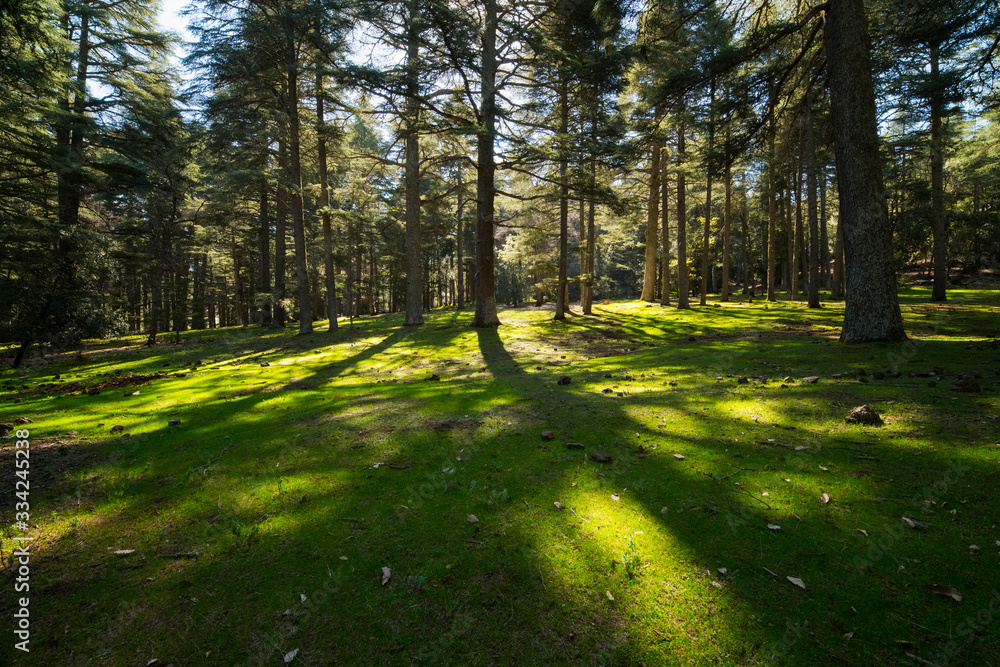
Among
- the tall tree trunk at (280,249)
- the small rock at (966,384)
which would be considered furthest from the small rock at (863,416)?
the tall tree trunk at (280,249)

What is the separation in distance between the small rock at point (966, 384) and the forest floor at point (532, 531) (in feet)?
0.29

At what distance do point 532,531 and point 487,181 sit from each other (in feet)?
47.4

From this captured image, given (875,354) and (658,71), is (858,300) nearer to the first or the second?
(875,354)

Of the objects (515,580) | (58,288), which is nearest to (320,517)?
(515,580)

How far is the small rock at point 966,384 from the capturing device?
4.18 m

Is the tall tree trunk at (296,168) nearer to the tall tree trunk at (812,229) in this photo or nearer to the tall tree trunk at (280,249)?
the tall tree trunk at (280,249)

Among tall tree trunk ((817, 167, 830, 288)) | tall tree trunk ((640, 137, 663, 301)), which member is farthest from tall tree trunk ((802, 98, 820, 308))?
tall tree trunk ((817, 167, 830, 288))

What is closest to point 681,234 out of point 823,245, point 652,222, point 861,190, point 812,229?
point 652,222

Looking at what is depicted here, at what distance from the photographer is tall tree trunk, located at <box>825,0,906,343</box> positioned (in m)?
6.90

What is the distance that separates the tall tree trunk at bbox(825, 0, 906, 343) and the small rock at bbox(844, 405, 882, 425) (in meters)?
4.28

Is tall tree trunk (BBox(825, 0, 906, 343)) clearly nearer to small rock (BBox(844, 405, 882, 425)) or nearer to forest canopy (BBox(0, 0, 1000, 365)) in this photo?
forest canopy (BBox(0, 0, 1000, 365))

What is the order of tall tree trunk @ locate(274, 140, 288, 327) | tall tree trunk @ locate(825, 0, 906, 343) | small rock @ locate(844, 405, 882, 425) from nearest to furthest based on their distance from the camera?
small rock @ locate(844, 405, 882, 425), tall tree trunk @ locate(825, 0, 906, 343), tall tree trunk @ locate(274, 140, 288, 327)

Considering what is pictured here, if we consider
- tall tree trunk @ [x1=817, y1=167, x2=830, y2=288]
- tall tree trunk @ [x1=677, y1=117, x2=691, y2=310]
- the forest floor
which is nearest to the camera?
the forest floor

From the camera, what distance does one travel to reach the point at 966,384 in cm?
422
